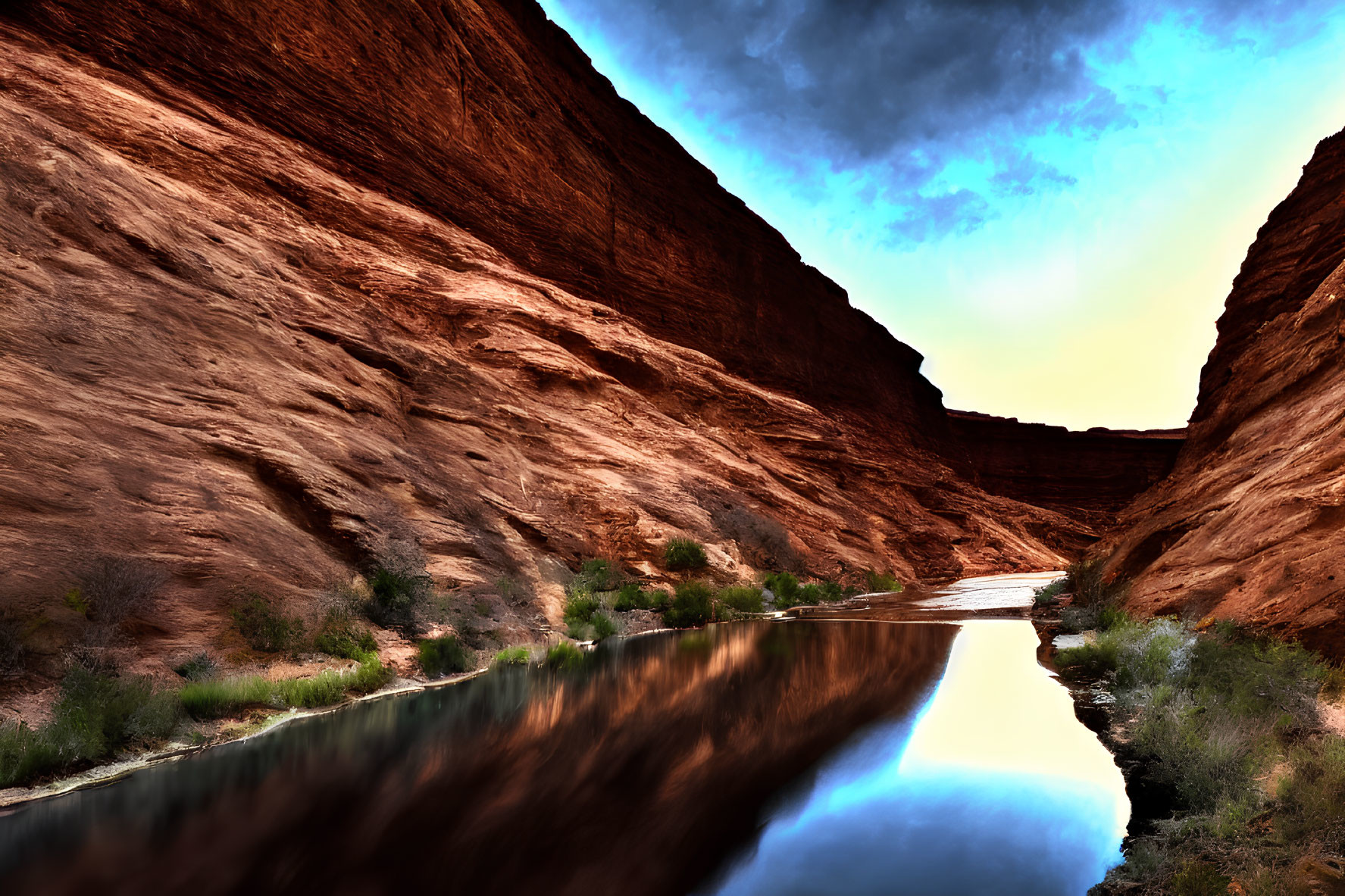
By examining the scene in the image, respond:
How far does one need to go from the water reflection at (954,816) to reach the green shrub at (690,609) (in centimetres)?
978

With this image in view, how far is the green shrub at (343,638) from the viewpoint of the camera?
9562 mm

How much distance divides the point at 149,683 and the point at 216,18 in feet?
77.0

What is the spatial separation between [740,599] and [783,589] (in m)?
3.50

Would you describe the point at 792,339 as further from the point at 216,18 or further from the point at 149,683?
the point at 149,683

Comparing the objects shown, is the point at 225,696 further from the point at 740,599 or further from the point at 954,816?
the point at 740,599

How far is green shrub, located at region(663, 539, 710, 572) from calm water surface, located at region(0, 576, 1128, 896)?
11.3 metres

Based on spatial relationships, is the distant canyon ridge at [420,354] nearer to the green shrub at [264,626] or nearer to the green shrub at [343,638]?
the green shrub at [264,626]

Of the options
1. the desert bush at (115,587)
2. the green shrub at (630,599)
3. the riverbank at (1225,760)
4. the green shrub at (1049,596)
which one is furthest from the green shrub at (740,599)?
the desert bush at (115,587)

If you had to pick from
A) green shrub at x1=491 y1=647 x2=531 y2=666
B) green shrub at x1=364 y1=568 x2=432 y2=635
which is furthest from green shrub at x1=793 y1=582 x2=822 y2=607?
green shrub at x1=364 y1=568 x2=432 y2=635

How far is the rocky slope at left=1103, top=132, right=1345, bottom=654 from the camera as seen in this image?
24.2ft

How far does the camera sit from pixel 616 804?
5121 mm

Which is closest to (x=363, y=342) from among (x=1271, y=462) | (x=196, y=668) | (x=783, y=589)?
(x=196, y=668)

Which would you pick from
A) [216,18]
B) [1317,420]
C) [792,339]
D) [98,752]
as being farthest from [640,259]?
[98,752]

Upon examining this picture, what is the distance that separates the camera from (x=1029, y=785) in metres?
5.53
